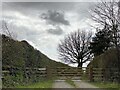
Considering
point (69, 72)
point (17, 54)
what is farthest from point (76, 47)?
point (17, 54)

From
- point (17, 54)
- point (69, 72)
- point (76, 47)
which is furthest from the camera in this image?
point (76, 47)

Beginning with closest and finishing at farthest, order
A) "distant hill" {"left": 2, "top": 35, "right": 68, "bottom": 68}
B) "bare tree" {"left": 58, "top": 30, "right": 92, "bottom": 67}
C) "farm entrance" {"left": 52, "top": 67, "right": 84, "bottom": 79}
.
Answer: "distant hill" {"left": 2, "top": 35, "right": 68, "bottom": 68} → "farm entrance" {"left": 52, "top": 67, "right": 84, "bottom": 79} → "bare tree" {"left": 58, "top": 30, "right": 92, "bottom": 67}

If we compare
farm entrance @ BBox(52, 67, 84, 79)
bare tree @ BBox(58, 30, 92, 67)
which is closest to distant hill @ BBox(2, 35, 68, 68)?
farm entrance @ BBox(52, 67, 84, 79)

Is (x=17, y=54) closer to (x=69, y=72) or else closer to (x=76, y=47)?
(x=69, y=72)

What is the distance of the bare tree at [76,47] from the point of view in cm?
4698

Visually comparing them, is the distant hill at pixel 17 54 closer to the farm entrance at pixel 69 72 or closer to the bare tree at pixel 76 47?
the farm entrance at pixel 69 72

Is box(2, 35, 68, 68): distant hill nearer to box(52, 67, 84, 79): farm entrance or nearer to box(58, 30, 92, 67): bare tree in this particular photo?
box(52, 67, 84, 79): farm entrance

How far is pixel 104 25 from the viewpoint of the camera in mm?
Answer: 23750

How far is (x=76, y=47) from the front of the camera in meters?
49.4

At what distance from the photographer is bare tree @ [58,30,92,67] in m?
47.0

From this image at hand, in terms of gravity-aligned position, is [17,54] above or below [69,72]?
above

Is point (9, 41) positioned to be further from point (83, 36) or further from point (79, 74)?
point (83, 36)

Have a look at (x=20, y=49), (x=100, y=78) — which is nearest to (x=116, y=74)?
Answer: (x=100, y=78)

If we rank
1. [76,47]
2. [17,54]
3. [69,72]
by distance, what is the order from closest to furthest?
1. [17,54]
2. [69,72]
3. [76,47]
